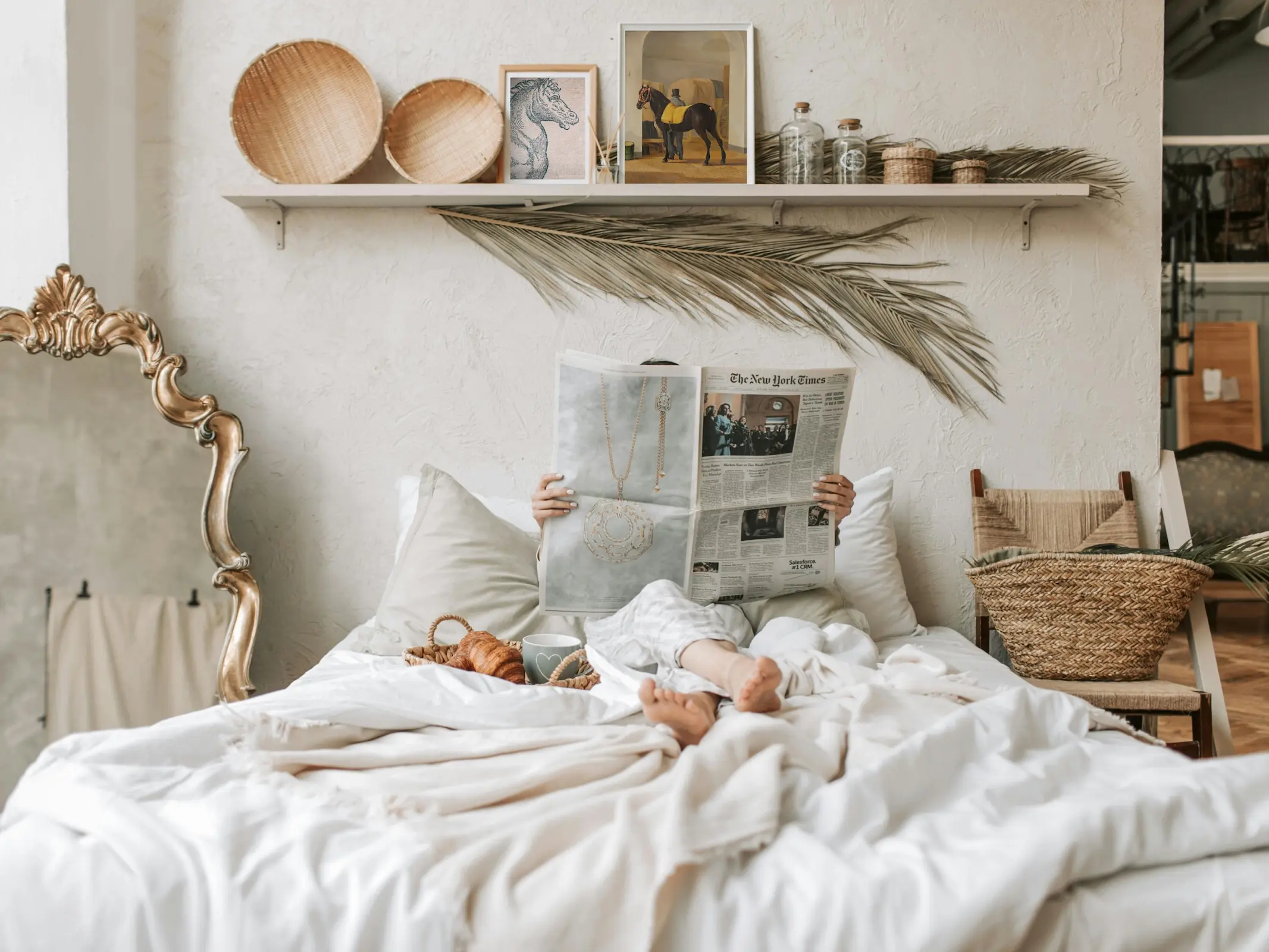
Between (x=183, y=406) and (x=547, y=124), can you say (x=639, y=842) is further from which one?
(x=547, y=124)

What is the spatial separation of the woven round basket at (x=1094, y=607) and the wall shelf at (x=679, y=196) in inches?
33.2

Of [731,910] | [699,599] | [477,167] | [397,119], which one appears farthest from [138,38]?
[731,910]

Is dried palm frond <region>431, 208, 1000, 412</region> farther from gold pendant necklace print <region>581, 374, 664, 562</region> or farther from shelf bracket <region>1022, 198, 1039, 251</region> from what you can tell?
gold pendant necklace print <region>581, 374, 664, 562</region>

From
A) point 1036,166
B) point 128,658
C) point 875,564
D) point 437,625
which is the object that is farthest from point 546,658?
point 1036,166

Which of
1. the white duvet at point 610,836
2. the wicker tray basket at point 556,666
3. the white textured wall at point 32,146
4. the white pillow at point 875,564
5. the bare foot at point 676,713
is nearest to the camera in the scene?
the white duvet at point 610,836

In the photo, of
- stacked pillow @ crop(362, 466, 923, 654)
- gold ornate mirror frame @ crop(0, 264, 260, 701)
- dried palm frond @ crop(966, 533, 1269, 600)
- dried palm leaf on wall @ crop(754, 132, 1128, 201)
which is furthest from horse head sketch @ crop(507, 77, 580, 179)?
dried palm frond @ crop(966, 533, 1269, 600)

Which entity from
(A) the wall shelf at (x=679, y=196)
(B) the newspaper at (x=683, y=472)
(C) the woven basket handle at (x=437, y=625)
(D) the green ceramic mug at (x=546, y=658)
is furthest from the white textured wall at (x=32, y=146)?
(D) the green ceramic mug at (x=546, y=658)

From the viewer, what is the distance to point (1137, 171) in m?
2.36

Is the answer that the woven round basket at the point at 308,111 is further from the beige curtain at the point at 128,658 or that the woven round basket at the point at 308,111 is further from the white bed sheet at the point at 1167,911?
the white bed sheet at the point at 1167,911

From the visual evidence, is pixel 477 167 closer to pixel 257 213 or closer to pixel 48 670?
pixel 257 213

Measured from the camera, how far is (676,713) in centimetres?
116

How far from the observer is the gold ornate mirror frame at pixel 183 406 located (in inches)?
87.7

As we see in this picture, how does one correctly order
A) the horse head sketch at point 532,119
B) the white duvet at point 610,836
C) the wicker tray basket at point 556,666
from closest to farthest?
the white duvet at point 610,836 < the wicker tray basket at point 556,666 < the horse head sketch at point 532,119

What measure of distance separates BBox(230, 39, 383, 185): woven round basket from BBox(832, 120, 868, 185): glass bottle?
3.60 ft
